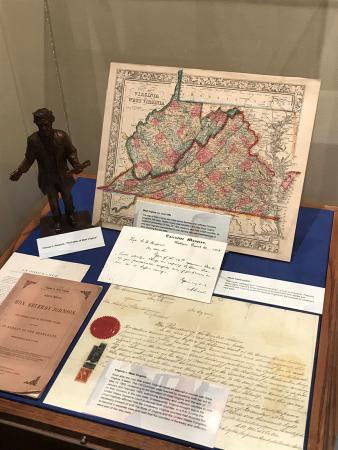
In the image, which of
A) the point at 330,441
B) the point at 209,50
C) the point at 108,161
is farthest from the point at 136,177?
the point at 330,441

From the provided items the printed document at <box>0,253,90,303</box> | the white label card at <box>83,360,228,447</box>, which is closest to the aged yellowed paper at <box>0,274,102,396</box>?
the printed document at <box>0,253,90,303</box>

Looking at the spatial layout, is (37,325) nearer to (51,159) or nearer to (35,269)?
(35,269)

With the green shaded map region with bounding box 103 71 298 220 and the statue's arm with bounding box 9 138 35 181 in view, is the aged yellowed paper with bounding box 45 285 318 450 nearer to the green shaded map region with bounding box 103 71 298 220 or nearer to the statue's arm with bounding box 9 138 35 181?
the green shaded map region with bounding box 103 71 298 220

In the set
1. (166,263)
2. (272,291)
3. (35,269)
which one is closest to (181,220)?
(166,263)

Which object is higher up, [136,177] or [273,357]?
[136,177]

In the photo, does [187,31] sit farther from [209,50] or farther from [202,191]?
[202,191]

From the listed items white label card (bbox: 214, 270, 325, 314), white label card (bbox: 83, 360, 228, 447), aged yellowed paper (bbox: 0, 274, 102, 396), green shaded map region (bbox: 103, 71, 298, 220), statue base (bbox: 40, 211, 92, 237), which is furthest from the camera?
statue base (bbox: 40, 211, 92, 237)
